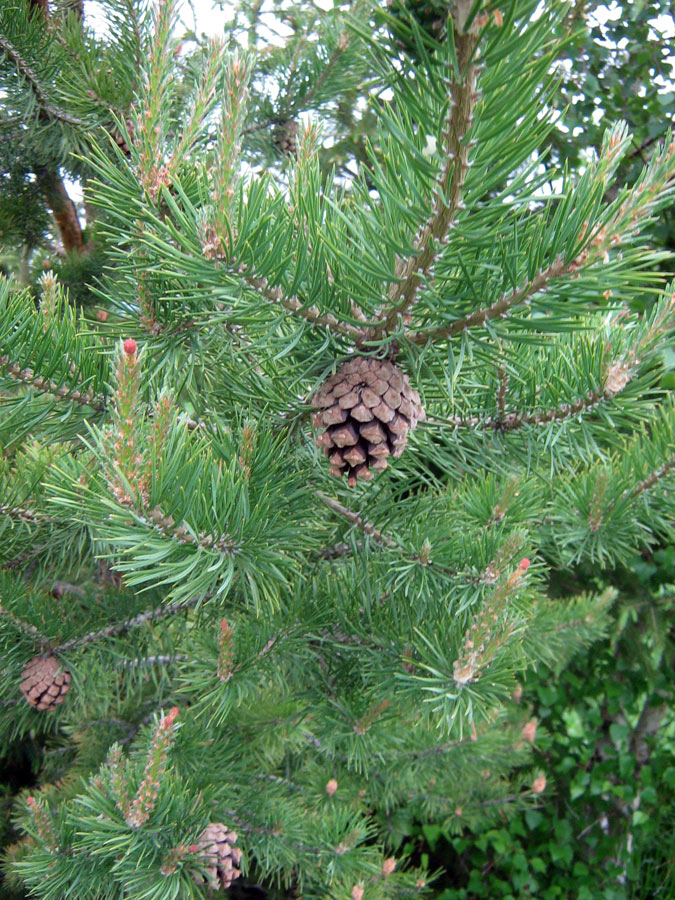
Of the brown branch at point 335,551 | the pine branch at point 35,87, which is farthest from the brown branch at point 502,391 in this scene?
the pine branch at point 35,87

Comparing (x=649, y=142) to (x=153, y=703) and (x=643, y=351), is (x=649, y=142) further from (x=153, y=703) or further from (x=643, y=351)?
(x=153, y=703)

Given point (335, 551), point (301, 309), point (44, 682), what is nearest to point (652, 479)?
point (335, 551)

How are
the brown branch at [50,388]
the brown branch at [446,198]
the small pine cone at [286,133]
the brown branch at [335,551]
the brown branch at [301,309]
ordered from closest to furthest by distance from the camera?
the brown branch at [446,198] → the brown branch at [301,309] → the brown branch at [50,388] → the brown branch at [335,551] → the small pine cone at [286,133]

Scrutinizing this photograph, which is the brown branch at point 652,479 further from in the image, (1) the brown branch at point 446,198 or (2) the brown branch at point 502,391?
(1) the brown branch at point 446,198

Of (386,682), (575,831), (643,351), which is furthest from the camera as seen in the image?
(575,831)

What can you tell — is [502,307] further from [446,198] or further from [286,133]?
[286,133]

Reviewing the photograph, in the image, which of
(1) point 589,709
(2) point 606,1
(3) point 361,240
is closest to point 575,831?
(1) point 589,709
